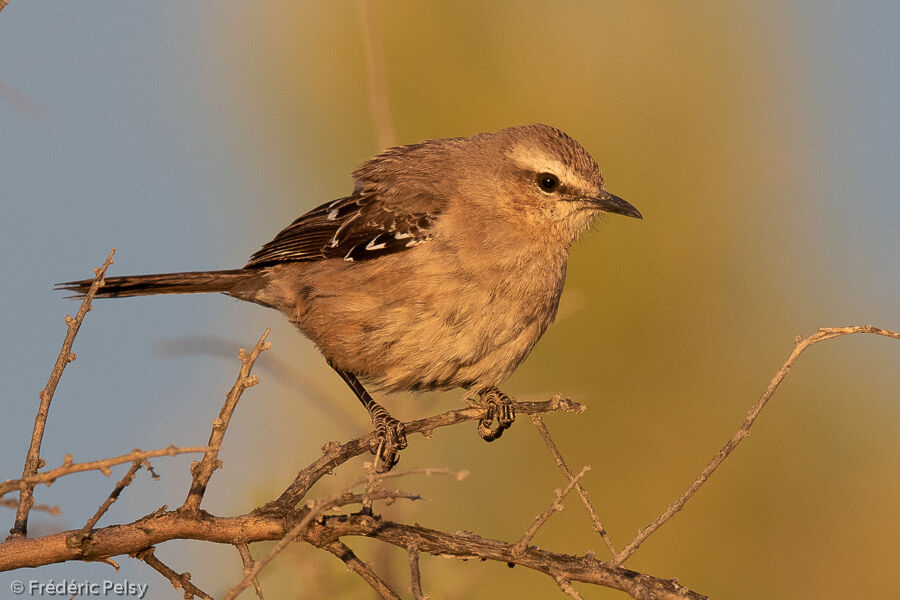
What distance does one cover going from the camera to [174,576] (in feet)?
11.0

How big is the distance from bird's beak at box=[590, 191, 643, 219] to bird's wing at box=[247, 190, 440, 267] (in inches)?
37.1

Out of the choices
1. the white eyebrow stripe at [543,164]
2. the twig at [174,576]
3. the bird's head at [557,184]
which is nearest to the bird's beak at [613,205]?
the bird's head at [557,184]

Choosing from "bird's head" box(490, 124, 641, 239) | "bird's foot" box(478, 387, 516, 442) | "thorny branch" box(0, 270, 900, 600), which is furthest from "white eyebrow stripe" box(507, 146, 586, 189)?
"thorny branch" box(0, 270, 900, 600)

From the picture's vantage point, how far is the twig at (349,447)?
3.68 meters

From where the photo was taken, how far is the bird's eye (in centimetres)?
579

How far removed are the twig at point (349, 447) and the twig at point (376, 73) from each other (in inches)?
48.0

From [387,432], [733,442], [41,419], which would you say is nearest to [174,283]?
[387,432]

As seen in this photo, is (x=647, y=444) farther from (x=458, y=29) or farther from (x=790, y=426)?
(x=458, y=29)

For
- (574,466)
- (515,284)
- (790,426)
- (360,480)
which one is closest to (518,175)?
(515,284)

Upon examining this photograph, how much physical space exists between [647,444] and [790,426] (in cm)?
128

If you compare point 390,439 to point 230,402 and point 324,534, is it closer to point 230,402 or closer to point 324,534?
point 324,534

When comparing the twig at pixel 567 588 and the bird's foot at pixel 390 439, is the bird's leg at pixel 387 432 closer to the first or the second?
the bird's foot at pixel 390 439

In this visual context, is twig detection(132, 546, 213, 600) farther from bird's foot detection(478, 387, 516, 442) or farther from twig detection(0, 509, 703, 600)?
bird's foot detection(478, 387, 516, 442)

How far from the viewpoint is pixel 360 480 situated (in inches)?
117
